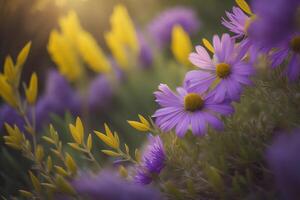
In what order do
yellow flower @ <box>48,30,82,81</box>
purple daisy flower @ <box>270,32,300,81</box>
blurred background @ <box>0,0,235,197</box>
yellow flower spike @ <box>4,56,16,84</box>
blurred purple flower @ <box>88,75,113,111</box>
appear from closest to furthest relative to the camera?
purple daisy flower @ <box>270,32,300,81</box>, yellow flower spike @ <box>4,56,16,84</box>, blurred background @ <box>0,0,235,197</box>, yellow flower @ <box>48,30,82,81</box>, blurred purple flower @ <box>88,75,113,111</box>

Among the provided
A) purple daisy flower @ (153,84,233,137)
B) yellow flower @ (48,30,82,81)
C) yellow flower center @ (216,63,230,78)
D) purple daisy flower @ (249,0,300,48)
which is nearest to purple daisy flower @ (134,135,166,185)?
purple daisy flower @ (153,84,233,137)

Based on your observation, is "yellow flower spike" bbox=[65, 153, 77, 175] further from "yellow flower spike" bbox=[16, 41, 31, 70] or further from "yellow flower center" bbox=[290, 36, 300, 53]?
"yellow flower center" bbox=[290, 36, 300, 53]

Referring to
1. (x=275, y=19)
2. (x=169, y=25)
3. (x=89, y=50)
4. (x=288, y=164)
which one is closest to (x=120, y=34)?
(x=89, y=50)

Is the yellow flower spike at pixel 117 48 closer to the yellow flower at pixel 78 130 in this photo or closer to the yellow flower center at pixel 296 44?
Answer: the yellow flower at pixel 78 130

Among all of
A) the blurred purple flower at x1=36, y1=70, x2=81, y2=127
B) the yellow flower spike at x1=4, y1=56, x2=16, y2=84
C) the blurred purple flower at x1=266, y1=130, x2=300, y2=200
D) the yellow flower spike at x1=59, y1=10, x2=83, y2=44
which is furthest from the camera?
the blurred purple flower at x1=36, y1=70, x2=81, y2=127

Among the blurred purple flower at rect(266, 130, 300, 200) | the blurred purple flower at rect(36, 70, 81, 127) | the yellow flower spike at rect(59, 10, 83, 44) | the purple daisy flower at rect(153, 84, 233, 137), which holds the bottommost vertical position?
the blurred purple flower at rect(266, 130, 300, 200)

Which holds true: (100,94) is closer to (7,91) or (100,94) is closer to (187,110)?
(7,91)

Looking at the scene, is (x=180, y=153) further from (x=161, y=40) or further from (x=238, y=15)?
(x=161, y=40)
